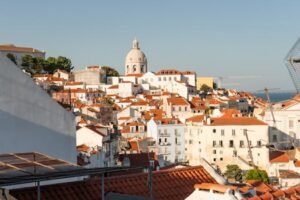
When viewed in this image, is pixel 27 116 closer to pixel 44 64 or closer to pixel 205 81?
pixel 44 64

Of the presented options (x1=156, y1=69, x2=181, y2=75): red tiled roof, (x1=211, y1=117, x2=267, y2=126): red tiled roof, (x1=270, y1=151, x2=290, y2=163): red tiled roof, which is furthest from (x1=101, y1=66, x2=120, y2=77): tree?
(x1=270, y1=151, x2=290, y2=163): red tiled roof

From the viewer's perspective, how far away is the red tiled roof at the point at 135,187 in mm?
6676

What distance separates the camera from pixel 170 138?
60.4 m

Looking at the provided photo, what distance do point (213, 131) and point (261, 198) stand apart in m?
49.9

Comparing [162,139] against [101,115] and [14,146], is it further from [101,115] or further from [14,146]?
[14,146]

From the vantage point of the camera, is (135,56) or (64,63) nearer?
(64,63)

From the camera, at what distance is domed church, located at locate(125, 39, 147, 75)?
13350cm

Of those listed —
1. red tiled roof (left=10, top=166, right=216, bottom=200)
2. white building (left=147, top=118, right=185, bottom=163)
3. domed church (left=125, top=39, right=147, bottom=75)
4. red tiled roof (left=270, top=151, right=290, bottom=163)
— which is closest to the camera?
red tiled roof (left=10, top=166, right=216, bottom=200)

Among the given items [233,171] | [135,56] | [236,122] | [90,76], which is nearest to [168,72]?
[90,76]

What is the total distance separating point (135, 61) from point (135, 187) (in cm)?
→ 12643

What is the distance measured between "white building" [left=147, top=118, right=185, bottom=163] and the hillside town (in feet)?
0.38

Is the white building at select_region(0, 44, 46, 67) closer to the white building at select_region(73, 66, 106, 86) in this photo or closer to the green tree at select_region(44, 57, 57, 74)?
the green tree at select_region(44, 57, 57, 74)

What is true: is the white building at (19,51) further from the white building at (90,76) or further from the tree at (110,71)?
the tree at (110,71)

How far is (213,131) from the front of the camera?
5641 centimetres
